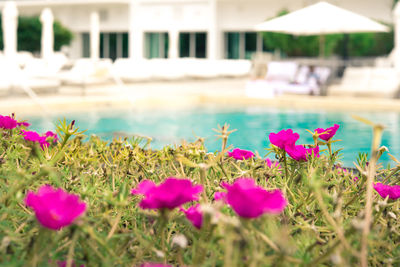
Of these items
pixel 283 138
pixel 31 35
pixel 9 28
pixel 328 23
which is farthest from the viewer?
pixel 31 35

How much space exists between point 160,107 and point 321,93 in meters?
4.35

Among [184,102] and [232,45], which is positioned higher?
[232,45]

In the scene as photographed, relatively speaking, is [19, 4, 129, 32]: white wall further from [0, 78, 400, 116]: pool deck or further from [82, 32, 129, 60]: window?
[0, 78, 400, 116]: pool deck

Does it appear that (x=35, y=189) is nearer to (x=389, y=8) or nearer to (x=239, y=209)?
(x=239, y=209)

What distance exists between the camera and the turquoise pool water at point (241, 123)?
936 centimetres

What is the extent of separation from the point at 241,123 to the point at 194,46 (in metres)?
22.8

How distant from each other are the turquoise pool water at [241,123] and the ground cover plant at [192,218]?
6615mm

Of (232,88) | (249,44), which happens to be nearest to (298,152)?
(232,88)

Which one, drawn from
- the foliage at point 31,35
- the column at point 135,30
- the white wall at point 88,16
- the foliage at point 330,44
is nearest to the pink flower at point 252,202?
the foliage at point 330,44

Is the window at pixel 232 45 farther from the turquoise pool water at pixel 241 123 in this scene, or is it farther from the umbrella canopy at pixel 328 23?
the turquoise pool water at pixel 241 123

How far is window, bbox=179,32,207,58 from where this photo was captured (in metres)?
32.9

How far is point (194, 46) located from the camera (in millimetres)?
33062

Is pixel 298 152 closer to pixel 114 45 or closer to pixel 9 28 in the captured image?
pixel 9 28

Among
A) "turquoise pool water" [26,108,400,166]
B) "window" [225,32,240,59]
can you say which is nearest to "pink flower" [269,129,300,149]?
"turquoise pool water" [26,108,400,166]
